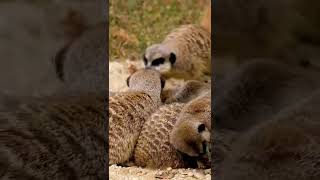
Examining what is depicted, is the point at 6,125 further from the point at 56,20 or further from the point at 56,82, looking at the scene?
the point at 56,20

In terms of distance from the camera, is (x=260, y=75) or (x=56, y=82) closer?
(x=260, y=75)

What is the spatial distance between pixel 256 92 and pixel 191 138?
0.44m

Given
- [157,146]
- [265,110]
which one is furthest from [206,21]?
[157,146]

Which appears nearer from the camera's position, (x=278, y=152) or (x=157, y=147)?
(x=278, y=152)

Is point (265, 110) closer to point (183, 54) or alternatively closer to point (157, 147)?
point (157, 147)

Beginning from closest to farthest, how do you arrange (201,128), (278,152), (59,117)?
(278,152) < (59,117) < (201,128)

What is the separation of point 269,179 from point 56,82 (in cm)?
154

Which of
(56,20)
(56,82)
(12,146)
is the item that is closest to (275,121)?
(12,146)

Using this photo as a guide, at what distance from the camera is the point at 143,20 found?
4.00 metres

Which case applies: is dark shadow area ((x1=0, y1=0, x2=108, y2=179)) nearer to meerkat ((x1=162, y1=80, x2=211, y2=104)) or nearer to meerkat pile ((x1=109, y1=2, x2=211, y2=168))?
meerkat pile ((x1=109, y1=2, x2=211, y2=168))

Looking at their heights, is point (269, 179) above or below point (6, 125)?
below

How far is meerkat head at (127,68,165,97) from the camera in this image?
223 cm

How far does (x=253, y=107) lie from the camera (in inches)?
80.9

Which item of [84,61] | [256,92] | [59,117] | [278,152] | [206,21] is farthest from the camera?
[206,21]
